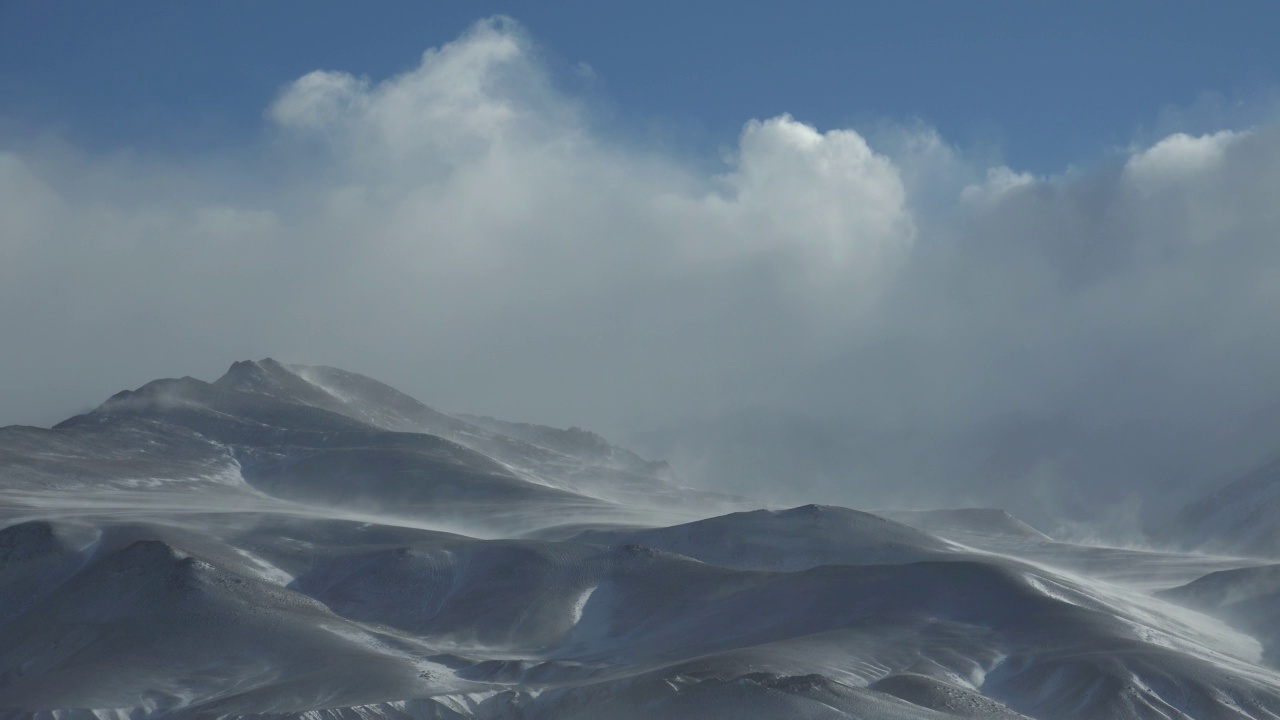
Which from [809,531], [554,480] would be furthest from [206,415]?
[809,531]

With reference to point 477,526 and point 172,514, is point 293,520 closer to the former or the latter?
point 172,514

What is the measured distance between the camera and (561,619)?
309 ft

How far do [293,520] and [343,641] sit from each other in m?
36.7

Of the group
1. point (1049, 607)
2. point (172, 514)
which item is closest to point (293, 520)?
Result: point (172, 514)

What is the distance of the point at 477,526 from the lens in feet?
449

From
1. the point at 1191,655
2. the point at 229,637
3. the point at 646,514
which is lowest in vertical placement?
the point at 229,637

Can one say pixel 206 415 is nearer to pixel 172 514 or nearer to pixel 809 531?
pixel 172 514

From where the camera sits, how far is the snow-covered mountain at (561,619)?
71.4 meters

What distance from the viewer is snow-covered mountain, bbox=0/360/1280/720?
234ft

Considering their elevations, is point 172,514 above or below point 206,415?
below

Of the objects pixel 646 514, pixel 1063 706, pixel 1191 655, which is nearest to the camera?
pixel 1063 706

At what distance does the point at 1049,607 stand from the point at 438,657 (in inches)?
1493

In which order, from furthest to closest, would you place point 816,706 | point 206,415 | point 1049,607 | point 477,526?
point 206,415 < point 477,526 < point 1049,607 < point 816,706

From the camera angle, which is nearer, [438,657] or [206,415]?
[438,657]
